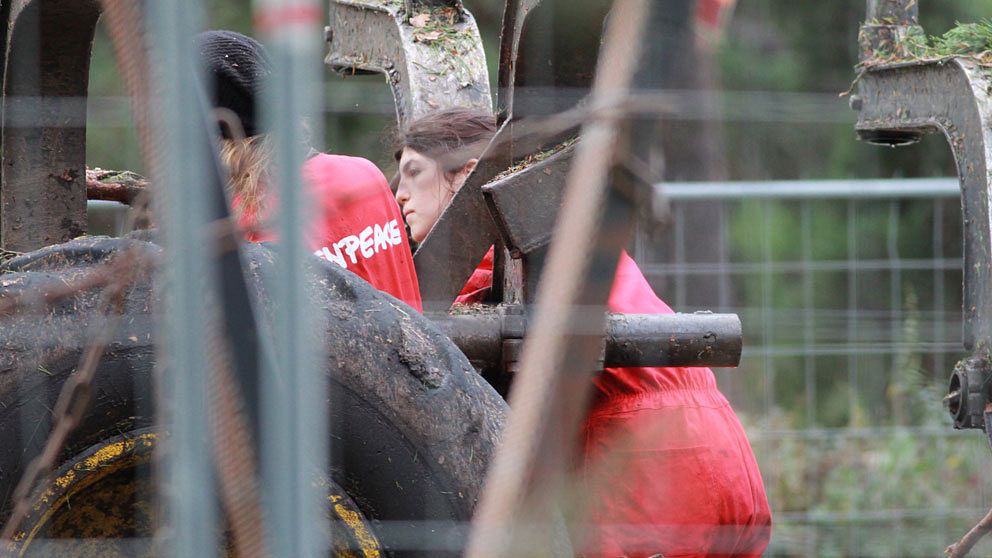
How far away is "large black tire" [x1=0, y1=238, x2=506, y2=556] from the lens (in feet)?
5.18

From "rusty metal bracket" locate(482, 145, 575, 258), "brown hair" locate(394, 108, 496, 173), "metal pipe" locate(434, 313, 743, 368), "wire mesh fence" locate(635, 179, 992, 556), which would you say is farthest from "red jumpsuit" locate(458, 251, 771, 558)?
"wire mesh fence" locate(635, 179, 992, 556)

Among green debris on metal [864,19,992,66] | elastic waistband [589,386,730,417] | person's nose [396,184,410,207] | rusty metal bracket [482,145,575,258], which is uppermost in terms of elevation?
green debris on metal [864,19,992,66]

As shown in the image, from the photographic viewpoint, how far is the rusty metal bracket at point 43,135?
2.30 metres

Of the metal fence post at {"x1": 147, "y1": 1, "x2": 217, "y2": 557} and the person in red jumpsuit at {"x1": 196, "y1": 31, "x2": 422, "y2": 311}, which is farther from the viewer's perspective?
the person in red jumpsuit at {"x1": 196, "y1": 31, "x2": 422, "y2": 311}

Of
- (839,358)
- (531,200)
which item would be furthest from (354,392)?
(839,358)

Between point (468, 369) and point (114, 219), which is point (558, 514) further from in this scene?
point (114, 219)

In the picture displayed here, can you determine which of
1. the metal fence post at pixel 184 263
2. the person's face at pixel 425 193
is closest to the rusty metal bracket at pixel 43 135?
the person's face at pixel 425 193

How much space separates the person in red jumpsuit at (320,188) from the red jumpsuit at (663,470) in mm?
422

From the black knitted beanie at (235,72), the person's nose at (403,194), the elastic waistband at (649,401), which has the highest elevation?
the black knitted beanie at (235,72)

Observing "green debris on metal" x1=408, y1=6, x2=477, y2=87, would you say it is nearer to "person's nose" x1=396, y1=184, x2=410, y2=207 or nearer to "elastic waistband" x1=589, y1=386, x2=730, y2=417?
"person's nose" x1=396, y1=184, x2=410, y2=207

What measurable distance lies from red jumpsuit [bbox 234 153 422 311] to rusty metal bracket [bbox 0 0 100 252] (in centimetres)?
32

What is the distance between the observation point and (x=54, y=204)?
2.34 meters

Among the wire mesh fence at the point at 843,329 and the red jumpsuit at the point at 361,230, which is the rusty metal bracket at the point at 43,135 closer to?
the red jumpsuit at the point at 361,230

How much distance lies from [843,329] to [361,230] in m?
2.86
